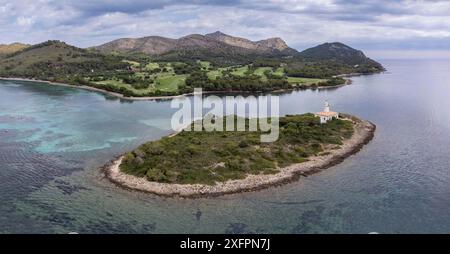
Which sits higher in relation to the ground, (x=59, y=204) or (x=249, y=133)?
(x=249, y=133)

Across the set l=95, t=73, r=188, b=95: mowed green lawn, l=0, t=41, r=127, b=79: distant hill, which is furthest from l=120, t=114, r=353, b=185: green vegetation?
l=0, t=41, r=127, b=79: distant hill

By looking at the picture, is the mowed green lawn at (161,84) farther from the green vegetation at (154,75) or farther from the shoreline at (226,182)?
the shoreline at (226,182)

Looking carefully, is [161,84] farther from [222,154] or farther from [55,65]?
[222,154]

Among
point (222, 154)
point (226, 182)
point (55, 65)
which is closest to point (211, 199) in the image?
point (226, 182)

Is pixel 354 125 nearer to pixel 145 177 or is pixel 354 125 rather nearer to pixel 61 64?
pixel 145 177

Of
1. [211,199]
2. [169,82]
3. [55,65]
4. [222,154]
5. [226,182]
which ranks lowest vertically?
[211,199]

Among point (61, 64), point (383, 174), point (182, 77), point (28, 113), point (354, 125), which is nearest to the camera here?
point (383, 174)

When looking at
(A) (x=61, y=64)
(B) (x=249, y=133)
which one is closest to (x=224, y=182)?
(B) (x=249, y=133)
